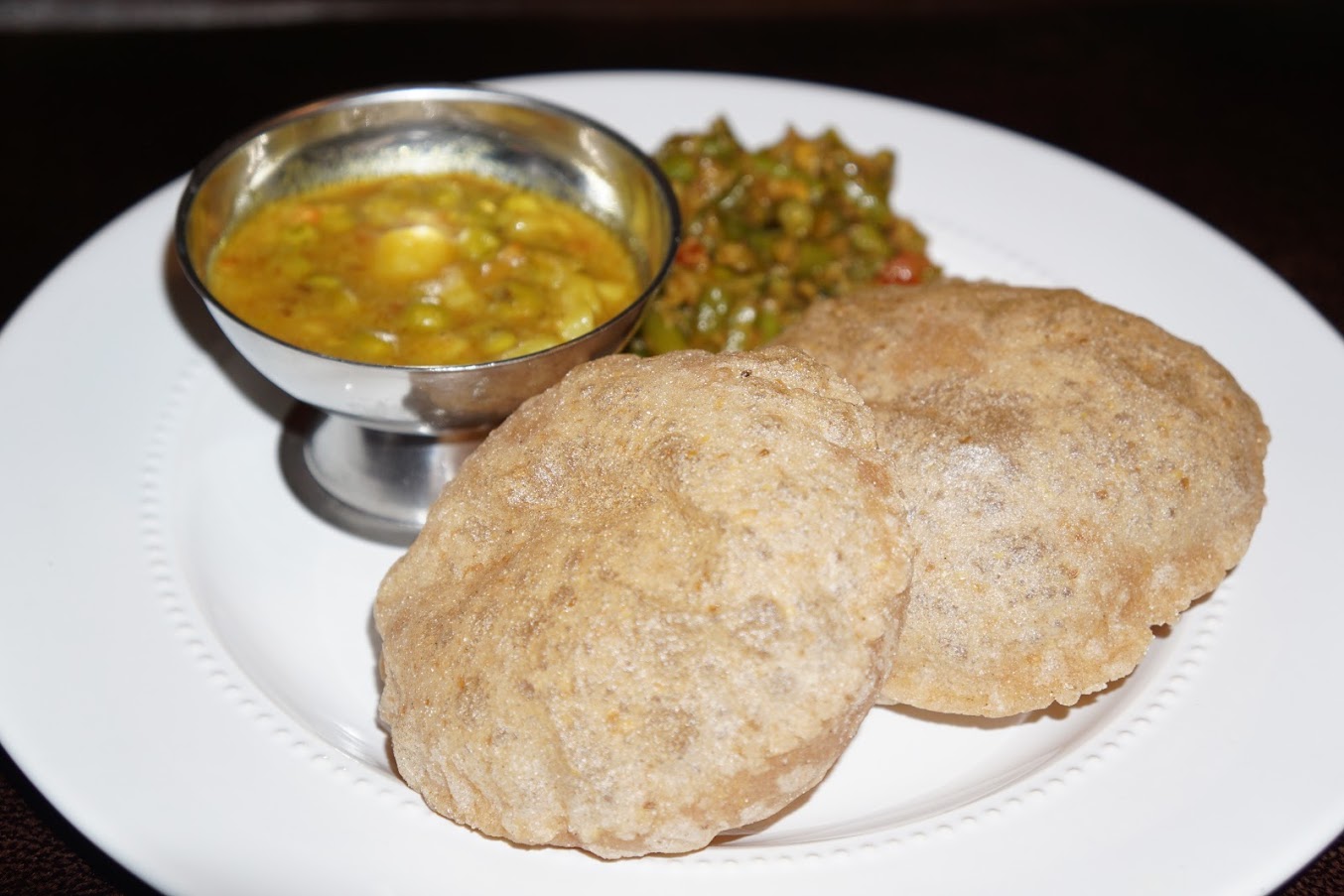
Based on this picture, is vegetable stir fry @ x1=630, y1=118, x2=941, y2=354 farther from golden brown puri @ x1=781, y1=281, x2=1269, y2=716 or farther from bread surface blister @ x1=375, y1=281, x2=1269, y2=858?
golden brown puri @ x1=781, y1=281, x2=1269, y2=716

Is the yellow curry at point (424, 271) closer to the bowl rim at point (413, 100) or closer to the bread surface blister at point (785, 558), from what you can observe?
the bowl rim at point (413, 100)

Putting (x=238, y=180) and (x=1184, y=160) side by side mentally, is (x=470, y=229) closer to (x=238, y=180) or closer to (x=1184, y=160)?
(x=238, y=180)

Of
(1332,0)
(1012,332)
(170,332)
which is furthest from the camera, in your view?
(1332,0)

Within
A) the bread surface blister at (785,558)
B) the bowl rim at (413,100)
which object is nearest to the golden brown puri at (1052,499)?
the bread surface blister at (785,558)

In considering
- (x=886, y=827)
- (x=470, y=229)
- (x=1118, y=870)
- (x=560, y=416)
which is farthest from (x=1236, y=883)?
(x=470, y=229)

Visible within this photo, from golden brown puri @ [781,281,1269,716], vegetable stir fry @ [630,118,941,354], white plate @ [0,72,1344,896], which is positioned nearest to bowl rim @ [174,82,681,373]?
vegetable stir fry @ [630,118,941,354]

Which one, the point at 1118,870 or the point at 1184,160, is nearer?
the point at 1118,870

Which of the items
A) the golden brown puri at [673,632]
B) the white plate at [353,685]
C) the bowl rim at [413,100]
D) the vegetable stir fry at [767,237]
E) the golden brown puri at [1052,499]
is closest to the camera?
the golden brown puri at [673,632]
